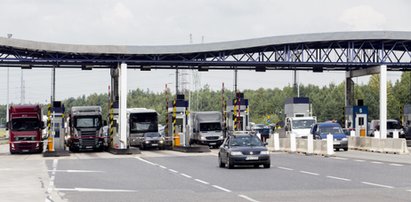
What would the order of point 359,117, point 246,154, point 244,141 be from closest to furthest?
point 246,154
point 244,141
point 359,117

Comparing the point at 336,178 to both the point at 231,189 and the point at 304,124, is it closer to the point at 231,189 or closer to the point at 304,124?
the point at 231,189

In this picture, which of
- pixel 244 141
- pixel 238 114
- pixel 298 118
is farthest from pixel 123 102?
pixel 244 141

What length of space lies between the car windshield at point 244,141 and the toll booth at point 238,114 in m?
29.0

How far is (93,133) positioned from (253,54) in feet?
48.2

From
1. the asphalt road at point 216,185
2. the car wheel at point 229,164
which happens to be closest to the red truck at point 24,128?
the asphalt road at point 216,185

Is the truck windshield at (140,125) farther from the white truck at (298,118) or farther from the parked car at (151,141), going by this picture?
the white truck at (298,118)

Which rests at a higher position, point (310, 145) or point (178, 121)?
point (178, 121)

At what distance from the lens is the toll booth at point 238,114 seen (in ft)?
209

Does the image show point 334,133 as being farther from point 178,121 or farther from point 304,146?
point 178,121

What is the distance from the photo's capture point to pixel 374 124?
8006 centimetres

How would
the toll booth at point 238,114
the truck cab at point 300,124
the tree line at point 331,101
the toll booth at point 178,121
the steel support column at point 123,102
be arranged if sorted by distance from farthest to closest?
the tree line at point 331,101
the toll booth at point 238,114
the truck cab at point 300,124
the toll booth at point 178,121
the steel support column at point 123,102

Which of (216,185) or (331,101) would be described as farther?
(331,101)

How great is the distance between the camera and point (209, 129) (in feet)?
222

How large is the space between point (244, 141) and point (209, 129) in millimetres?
33996
